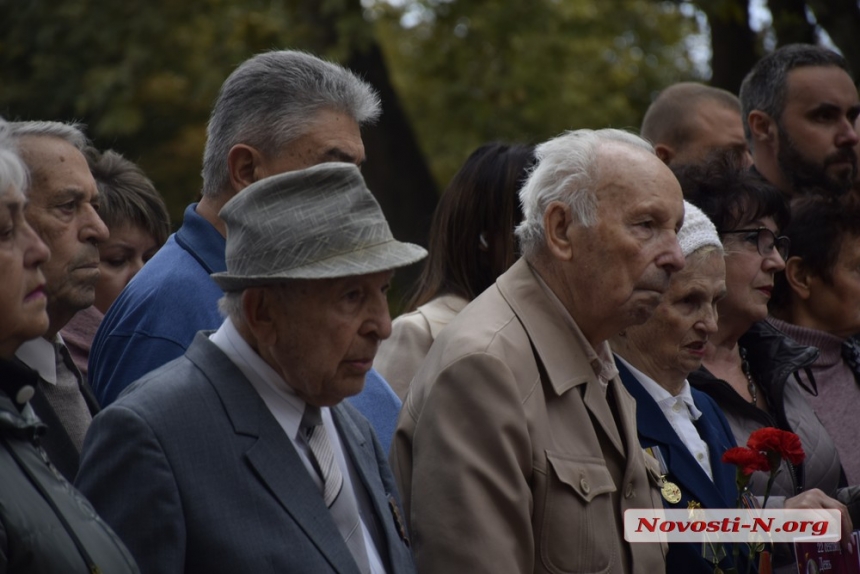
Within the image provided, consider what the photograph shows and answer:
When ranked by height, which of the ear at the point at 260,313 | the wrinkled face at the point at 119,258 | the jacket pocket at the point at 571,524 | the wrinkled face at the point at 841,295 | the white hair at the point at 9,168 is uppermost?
the white hair at the point at 9,168

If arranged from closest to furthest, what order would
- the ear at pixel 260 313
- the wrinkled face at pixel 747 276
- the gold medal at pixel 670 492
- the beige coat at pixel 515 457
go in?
1. the ear at pixel 260 313
2. the beige coat at pixel 515 457
3. the gold medal at pixel 670 492
4. the wrinkled face at pixel 747 276

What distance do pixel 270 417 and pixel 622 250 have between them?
1246 mm

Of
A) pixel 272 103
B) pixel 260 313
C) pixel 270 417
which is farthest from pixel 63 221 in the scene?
pixel 270 417

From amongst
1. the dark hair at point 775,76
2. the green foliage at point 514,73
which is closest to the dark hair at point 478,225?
the dark hair at point 775,76

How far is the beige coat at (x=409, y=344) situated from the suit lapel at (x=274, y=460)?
5.02 feet

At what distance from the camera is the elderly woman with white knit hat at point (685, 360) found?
13.8 feet

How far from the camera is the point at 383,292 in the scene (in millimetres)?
3160

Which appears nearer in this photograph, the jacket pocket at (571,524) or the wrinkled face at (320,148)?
the jacket pocket at (571,524)

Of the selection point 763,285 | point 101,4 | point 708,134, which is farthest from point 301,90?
point 101,4

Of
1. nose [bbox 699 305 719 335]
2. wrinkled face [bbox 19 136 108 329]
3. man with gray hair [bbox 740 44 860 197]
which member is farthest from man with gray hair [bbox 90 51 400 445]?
man with gray hair [bbox 740 44 860 197]

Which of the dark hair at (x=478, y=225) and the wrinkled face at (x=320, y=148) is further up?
the wrinkled face at (x=320, y=148)

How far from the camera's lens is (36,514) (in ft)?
8.32

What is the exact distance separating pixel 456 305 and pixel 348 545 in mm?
1652

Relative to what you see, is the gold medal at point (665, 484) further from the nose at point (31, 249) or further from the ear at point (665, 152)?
the ear at point (665, 152)
